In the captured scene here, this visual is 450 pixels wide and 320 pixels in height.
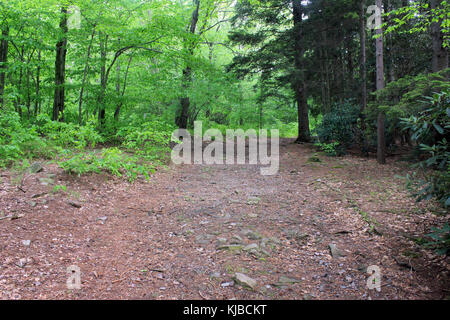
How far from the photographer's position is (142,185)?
233 inches

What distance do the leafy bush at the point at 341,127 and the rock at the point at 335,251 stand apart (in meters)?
7.11

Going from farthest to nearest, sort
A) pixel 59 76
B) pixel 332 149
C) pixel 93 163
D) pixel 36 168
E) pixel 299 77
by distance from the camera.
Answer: pixel 299 77 < pixel 332 149 < pixel 59 76 < pixel 93 163 < pixel 36 168

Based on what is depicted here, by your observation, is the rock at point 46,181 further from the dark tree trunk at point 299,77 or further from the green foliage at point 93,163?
the dark tree trunk at point 299,77

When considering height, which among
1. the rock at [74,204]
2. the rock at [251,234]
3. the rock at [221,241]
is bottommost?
the rock at [221,241]

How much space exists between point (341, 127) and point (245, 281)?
9.07 metres

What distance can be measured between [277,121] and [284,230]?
14.3m

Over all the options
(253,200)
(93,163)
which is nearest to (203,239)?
(253,200)

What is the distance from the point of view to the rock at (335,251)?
3297 millimetres

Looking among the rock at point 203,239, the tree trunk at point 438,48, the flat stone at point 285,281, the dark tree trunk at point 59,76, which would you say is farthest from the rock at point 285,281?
the dark tree trunk at point 59,76

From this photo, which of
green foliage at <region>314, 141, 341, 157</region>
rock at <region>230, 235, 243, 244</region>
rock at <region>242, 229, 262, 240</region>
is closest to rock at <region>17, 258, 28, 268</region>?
rock at <region>230, 235, 243, 244</region>

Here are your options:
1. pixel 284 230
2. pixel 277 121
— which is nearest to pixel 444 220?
pixel 284 230

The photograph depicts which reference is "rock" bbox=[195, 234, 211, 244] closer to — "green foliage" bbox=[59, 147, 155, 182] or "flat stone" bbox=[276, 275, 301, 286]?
"flat stone" bbox=[276, 275, 301, 286]

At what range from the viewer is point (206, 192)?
5.86 m

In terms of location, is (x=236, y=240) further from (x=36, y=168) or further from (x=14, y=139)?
(x=14, y=139)
